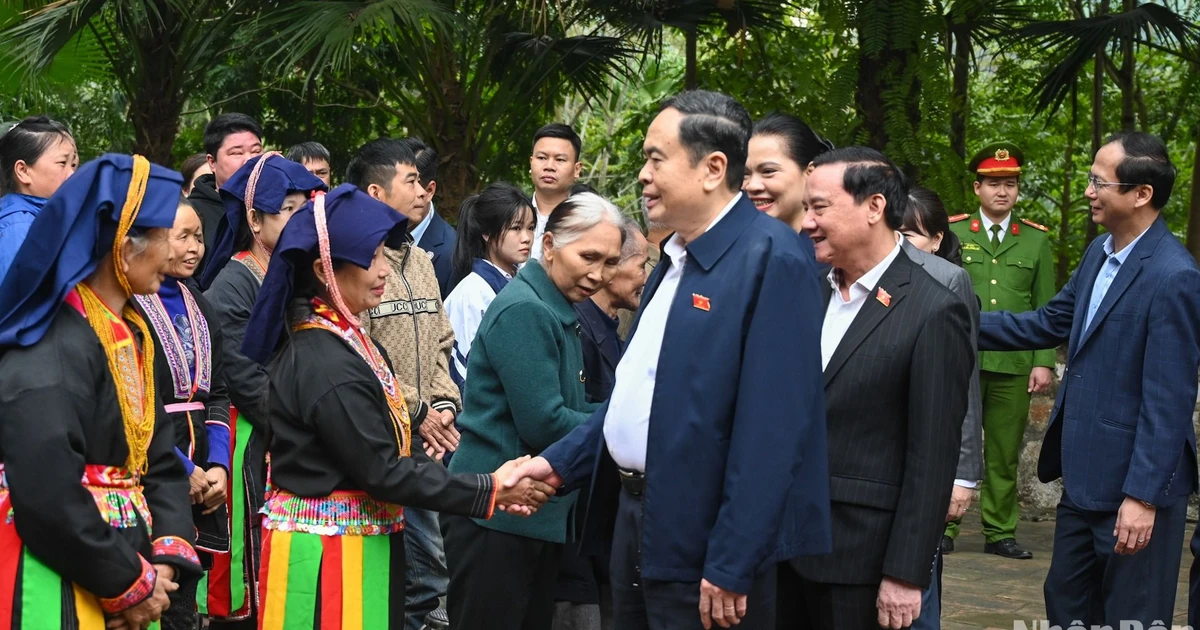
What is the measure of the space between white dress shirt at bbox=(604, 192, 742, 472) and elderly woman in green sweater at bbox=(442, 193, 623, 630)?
0.81 metres

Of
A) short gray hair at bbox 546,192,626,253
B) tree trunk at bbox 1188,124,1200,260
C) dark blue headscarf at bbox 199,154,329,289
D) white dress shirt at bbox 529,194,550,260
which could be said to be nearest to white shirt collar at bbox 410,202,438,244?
white dress shirt at bbox 529,194,550,260

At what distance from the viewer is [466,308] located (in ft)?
18.3

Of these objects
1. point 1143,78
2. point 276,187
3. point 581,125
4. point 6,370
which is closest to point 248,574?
point 276,187

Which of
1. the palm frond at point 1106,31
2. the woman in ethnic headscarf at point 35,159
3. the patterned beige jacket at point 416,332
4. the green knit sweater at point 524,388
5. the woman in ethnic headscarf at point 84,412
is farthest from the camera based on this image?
the palm frond at point 1106,31

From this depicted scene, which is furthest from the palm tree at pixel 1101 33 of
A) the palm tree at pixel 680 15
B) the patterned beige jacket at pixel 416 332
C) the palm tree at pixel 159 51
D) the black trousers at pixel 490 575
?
the black trousers at pixel 490 575

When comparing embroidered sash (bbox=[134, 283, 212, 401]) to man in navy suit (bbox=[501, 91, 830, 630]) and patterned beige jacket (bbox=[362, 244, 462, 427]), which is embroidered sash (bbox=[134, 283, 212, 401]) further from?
man in navy suit (bbox=[501, 91, 830, 630])

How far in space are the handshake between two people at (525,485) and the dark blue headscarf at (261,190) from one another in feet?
5.32

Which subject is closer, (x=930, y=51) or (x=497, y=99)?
(x=930, y=51)

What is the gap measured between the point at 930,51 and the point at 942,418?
203 inches

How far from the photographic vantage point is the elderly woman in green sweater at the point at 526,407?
13.6ft

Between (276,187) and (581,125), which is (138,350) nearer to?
(276,187)

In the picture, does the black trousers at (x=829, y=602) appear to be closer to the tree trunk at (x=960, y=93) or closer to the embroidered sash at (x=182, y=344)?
the embroidered sash at (x=182, y=344)

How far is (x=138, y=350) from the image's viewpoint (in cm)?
328

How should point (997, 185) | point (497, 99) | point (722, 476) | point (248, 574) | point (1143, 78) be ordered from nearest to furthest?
point (722, 476) < point (248, 574) < point (997, 185) < point (497, 99) < point (1143, 78)
